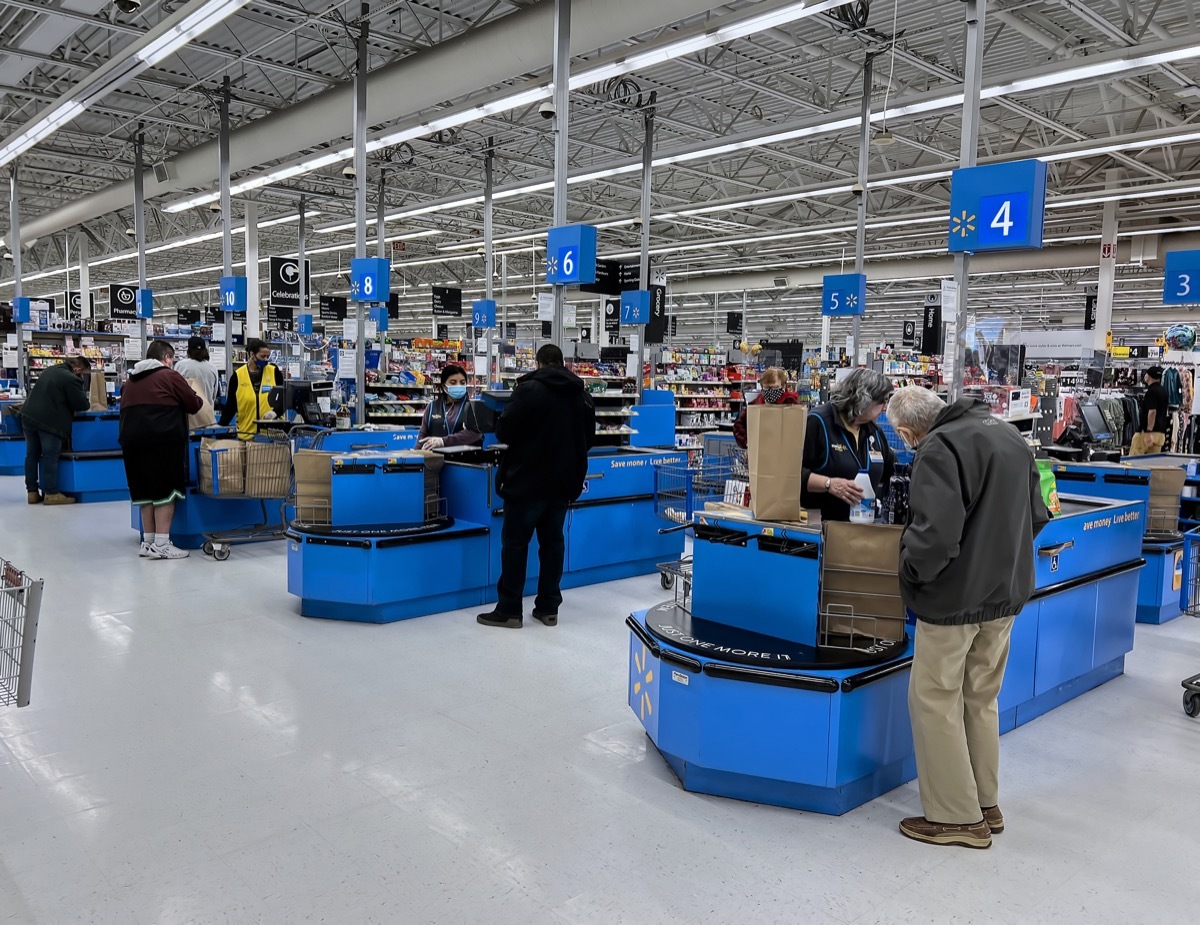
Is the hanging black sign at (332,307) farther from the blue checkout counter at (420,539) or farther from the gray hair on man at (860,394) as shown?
the gray hair on man at (860,394)

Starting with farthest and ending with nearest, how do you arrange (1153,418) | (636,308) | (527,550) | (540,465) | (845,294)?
(636,308)
(845,294)
(1153,418)
(527,550)
(540,465)

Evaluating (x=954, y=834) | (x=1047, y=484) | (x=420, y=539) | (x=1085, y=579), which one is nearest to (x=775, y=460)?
(x=1047, y=484)

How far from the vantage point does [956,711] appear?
2928 millimetres

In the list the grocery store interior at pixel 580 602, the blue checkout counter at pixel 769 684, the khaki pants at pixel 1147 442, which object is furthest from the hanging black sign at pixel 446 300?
the blue checkout counter at pixel 769 684

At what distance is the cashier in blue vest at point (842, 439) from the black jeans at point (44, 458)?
9.19m

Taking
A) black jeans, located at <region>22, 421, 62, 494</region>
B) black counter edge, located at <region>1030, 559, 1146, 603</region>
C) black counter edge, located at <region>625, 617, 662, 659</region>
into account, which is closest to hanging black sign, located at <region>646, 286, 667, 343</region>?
black jeans, located at <region>22, 421, 62, 494</region>

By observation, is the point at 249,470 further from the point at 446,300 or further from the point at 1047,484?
the point at 446,300

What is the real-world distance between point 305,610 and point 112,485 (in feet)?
Answer: 20.1

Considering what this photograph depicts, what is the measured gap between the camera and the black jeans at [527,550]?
5316 millimetres

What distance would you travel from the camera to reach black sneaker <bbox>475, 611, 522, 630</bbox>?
545 centimetres

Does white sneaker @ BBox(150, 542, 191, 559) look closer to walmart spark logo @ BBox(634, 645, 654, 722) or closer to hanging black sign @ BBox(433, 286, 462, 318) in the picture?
walmart spark logo @ BBox(634, 645, 654, 722)

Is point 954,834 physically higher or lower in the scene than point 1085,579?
lower

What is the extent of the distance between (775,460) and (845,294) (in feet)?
29.2

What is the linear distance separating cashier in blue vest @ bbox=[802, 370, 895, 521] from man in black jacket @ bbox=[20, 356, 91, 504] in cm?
863
